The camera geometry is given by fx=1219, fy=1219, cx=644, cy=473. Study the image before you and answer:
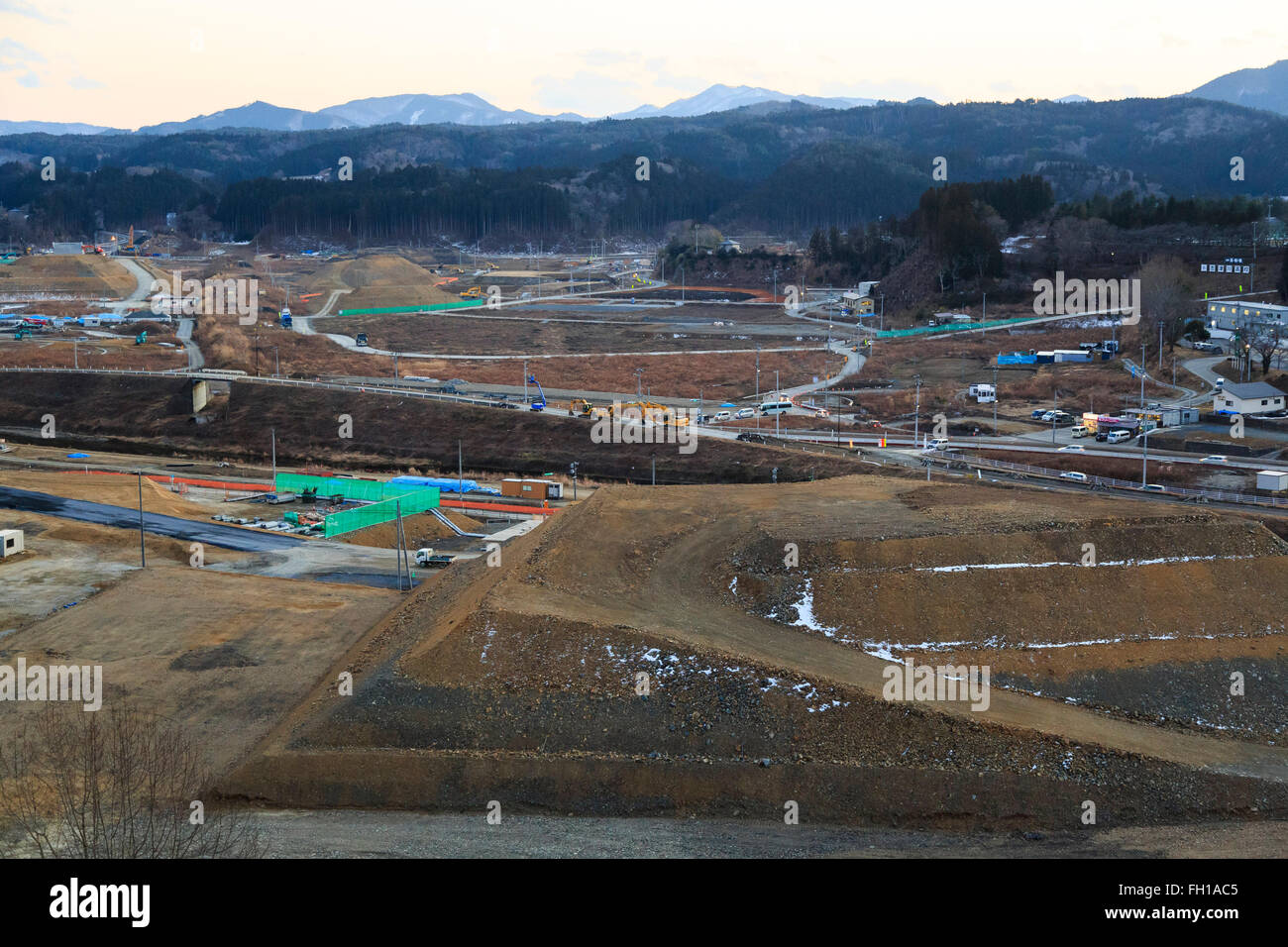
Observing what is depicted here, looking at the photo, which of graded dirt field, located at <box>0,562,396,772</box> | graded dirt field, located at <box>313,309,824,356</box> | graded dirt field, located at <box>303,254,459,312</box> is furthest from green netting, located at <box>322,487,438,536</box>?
graded dirt field, located at <box>303,254,459,312</box>

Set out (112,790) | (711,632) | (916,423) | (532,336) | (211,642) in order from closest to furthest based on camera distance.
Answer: (112,790) → (711,632) → (211,642) → (916,423) → (532,336)

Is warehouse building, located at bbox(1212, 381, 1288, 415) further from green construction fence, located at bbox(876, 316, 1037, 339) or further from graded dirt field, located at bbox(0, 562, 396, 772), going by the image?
graded dirt field, located at bbox(0, 562, 396, 772)

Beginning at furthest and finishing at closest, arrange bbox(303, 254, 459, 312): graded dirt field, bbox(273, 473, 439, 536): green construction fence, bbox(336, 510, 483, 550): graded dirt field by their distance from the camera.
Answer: bbox(303, 254, 459, 312): graded dirt field → bbox(273, 473, 439, 536): green construction fence → bbox(336, 510, 483, 550): graded dirt field

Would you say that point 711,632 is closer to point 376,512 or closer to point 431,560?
point 431,560

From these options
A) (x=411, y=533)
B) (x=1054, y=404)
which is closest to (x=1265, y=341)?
(x=1054, y=404)

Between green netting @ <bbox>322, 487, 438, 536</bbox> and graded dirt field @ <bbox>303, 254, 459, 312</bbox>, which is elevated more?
graded dirt field @ <bbox>303, 254, 459, 312</bbox>

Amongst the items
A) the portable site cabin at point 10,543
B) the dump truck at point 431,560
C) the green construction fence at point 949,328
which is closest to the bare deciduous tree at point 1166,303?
the green construction fence at point 949,328

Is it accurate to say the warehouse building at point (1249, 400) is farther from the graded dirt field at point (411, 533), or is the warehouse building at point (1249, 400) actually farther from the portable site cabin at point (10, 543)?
the portable site cabin at point (10, 543)
